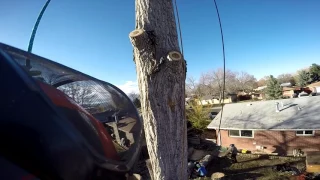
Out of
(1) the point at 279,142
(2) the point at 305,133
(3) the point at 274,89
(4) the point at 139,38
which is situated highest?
(3) the point at 274,89

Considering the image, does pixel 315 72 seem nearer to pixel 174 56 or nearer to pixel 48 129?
pixel 174 56

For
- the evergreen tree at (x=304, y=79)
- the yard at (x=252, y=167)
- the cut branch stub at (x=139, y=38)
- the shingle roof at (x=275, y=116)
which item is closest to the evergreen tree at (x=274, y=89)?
the evergreen tree at (x=304, y=79)

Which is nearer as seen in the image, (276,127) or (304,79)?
(276,127)

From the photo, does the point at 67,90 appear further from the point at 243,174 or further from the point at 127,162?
the point at 243,174

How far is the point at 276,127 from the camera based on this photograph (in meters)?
15.3

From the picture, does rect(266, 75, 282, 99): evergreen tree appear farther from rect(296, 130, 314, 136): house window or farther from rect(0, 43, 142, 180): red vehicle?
rect(0, 43, 142, 180): red vehicle

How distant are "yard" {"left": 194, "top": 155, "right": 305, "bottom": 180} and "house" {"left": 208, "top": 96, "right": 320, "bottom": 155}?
8.35 feet

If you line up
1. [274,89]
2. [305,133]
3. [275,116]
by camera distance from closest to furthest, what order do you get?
1. [305,133]
2. [275,116]
3. [274,89]

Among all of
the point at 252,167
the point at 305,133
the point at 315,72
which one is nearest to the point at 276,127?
the point at 305,133

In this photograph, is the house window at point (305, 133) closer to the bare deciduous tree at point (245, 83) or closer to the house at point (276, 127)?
the house at point (276, 127)

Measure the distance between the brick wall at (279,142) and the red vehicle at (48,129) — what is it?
55.5 ft

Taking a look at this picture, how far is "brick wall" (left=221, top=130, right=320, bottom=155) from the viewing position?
1413cm

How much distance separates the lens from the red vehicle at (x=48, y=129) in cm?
81

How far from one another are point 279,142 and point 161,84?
16.7 m
